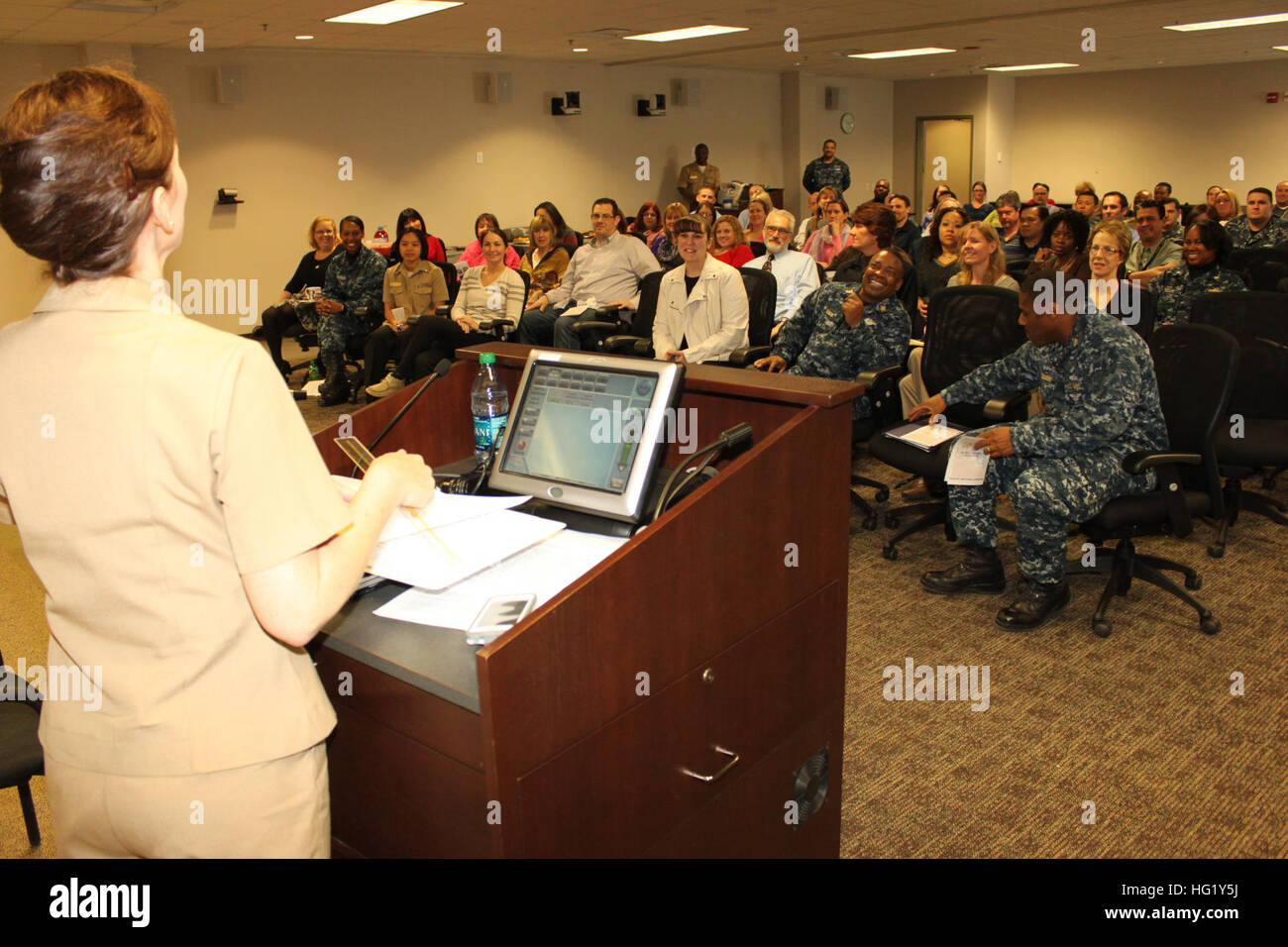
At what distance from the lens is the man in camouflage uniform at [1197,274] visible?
211 inches

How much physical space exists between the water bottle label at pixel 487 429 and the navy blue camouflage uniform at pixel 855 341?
8.16 ft

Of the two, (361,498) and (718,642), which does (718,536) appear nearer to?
(718,642)

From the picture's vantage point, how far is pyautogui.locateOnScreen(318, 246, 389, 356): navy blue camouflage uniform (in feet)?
23.9

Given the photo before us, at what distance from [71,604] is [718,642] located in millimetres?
836

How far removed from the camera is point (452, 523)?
64.2 inches

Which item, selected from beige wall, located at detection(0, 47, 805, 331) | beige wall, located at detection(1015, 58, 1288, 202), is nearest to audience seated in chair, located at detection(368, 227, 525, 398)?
beige wall, located at detection(0, 47, 805, 331)

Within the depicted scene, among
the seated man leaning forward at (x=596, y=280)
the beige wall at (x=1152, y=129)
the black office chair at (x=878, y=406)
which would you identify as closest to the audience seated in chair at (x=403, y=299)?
the seated man leaning forward at (x=596, y=280)

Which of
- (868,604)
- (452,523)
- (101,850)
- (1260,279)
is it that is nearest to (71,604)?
(101,850)

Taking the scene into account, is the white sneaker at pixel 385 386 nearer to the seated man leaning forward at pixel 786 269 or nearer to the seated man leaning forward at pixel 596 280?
the seated man leaning forward at pixel 596 280

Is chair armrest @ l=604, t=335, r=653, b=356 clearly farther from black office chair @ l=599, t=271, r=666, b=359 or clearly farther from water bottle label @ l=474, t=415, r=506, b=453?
water bottle label @ l=474, t=415, r=506, b=453

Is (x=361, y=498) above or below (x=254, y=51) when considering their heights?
below

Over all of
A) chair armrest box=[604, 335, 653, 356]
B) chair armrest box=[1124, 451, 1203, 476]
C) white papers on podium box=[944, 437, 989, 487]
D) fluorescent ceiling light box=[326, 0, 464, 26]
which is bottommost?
white papers on podium box=[944, 437, 989, 487]

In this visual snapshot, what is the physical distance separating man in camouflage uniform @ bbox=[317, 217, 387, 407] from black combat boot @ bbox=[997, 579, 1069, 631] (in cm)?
518

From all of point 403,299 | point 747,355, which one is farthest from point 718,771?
point 403,299
